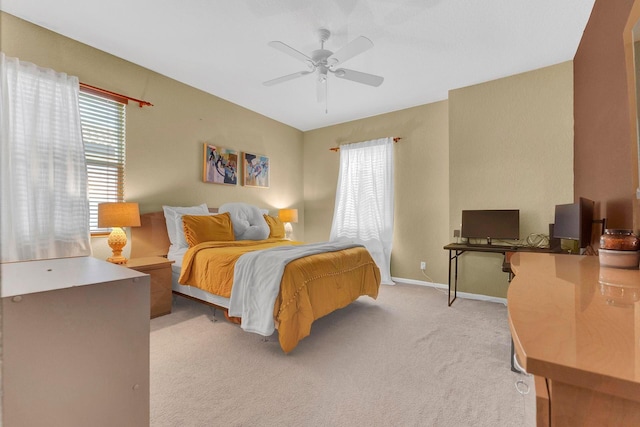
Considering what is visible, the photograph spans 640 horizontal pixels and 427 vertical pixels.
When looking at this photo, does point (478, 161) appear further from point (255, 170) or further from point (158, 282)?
point (158, 282)

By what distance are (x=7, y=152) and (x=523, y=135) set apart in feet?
16.6

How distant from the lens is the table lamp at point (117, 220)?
102 inches

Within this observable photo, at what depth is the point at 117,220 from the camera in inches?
103

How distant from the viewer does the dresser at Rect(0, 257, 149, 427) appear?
79 centimetres

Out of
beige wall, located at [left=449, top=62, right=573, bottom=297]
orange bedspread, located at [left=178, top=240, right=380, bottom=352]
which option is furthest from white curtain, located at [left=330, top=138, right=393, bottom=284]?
orange bedspread, located at [left=178, top=240, right=380, bottom=352]

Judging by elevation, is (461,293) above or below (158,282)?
below

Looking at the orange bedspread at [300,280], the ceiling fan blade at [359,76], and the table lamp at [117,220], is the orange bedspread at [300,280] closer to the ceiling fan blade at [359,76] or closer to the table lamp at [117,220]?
the table lamp at [117,220]

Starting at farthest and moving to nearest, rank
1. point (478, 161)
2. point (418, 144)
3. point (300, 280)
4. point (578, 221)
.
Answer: point (418, 144) < point (478, 161) < point (300, 280) < point (578, 221)

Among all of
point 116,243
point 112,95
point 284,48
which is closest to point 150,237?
point 116,243

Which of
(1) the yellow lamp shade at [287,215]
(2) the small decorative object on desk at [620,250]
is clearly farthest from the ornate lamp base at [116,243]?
(2) the small decorative object on desk at [620,250]

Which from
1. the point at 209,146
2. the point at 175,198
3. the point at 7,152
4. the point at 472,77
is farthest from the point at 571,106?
the point at 7,152

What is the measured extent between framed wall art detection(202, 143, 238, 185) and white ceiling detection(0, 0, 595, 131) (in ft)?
2.89

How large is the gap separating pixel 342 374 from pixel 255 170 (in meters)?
3.47

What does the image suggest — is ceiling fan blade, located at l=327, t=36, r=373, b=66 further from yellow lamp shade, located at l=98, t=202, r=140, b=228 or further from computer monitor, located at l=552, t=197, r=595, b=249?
yellow lamp shade, located at l=98, t=202, r=140, b=228
